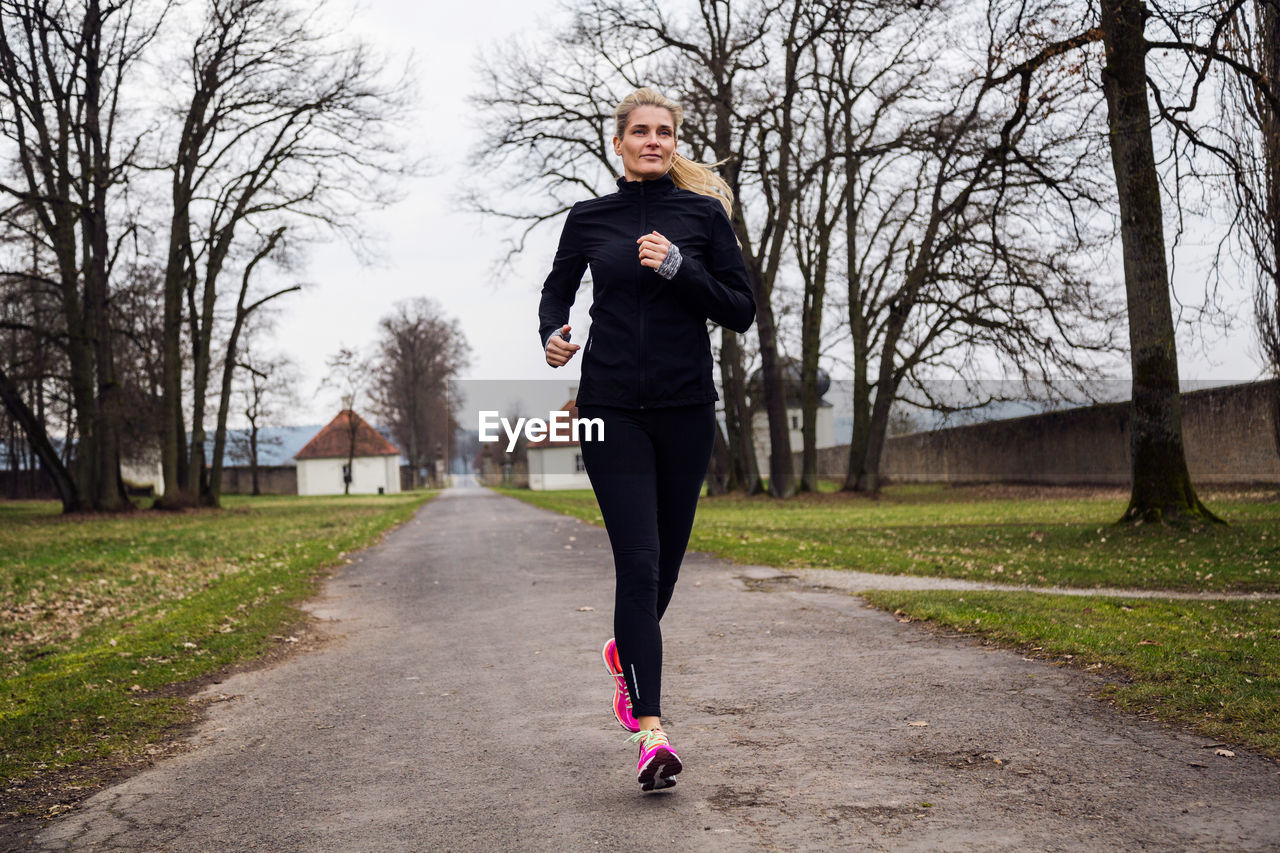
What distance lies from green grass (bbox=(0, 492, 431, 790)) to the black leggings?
236 cm

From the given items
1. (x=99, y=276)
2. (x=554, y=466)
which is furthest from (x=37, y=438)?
(x=554, y=466)

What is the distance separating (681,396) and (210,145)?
29.2 m

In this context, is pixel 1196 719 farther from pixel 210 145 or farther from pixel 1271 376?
pixel 210 145

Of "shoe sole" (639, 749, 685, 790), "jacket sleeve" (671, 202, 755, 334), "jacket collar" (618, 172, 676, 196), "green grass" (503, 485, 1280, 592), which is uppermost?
"jacket collar" (618, 172, 676, 196)

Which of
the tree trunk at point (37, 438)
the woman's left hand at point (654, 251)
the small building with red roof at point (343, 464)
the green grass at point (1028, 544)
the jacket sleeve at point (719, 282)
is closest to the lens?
the woman's left hand at point (654, 251)

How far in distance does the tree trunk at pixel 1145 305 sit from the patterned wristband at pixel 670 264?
10591 millimetres

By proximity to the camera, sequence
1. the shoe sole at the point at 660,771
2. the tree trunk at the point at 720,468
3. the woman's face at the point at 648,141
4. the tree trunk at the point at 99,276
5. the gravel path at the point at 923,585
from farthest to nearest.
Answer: the tree trunk at the point at 720,468 → the tree trunk at the point at 99,276 → the gravel path at the point at 923,585 → the woman's face at the point at 648,141 → the shoe sole at the point at 660,771

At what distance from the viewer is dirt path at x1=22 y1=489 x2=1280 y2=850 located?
3031 mm

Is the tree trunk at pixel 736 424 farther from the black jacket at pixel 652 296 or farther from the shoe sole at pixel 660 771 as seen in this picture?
the shoe sole at pixel 660 771

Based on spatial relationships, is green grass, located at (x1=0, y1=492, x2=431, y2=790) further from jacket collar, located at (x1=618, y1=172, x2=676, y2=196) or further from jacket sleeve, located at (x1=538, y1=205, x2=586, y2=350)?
jacket collar, located at (x1=618, y1=172, x2=676, y2=196)

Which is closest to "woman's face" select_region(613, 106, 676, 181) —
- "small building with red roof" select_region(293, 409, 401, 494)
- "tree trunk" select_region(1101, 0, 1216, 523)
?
"tree trunk" select_region(1101, 0, 1216, 523)

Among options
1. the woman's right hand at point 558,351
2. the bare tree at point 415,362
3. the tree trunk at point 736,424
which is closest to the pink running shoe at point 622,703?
the woman's right hand at point 558,351

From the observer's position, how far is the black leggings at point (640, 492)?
141 inches

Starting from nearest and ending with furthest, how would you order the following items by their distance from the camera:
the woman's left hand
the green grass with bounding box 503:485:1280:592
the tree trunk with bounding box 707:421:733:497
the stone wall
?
the woman's left hand < the green grass with bounding box 503:485:1280:592 < the stone wall < the tree trunk with bounding box 707:421:733:497
